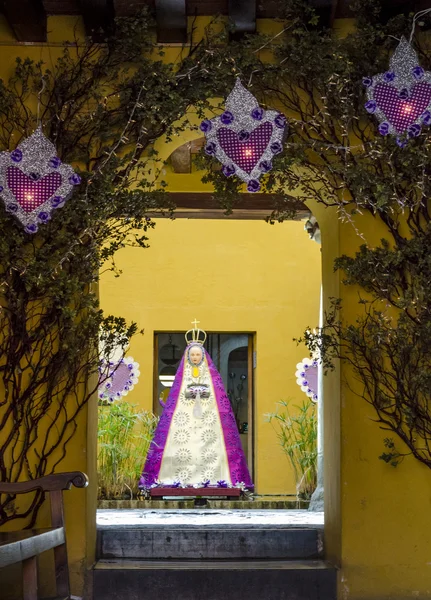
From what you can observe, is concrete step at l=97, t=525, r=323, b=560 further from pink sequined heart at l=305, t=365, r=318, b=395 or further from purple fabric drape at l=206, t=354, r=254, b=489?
pink sequined heart at l=305, t=365, r=318, b=395

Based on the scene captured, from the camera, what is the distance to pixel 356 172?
5.48 m

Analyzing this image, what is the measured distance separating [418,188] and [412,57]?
0.74 metres

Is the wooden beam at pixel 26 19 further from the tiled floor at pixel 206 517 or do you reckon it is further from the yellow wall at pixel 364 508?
the tiled floor at pixel 206 517

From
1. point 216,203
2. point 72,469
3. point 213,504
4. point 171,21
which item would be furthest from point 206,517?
point 171,21

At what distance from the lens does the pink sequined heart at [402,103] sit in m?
5.33

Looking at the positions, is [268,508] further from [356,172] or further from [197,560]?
[356,172]

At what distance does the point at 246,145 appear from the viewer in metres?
5.45

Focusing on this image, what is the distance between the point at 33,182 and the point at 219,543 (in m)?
2.52

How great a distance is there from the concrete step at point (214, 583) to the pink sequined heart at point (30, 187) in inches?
83.6

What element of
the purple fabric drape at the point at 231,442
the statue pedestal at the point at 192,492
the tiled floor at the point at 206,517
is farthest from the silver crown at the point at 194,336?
the tiled floor at the point at 206,517

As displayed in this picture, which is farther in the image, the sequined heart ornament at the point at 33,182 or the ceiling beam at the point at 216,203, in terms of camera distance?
the ceiling beam at the point at 216,203

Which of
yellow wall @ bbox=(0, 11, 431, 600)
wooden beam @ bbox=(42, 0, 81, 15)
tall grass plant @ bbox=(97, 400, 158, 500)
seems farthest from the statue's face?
wooden beam @ bbox=(42, 0, 81, 15)

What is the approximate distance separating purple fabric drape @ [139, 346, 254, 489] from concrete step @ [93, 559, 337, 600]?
9.62ft

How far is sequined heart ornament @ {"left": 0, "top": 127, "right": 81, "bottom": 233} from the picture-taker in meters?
5.38
